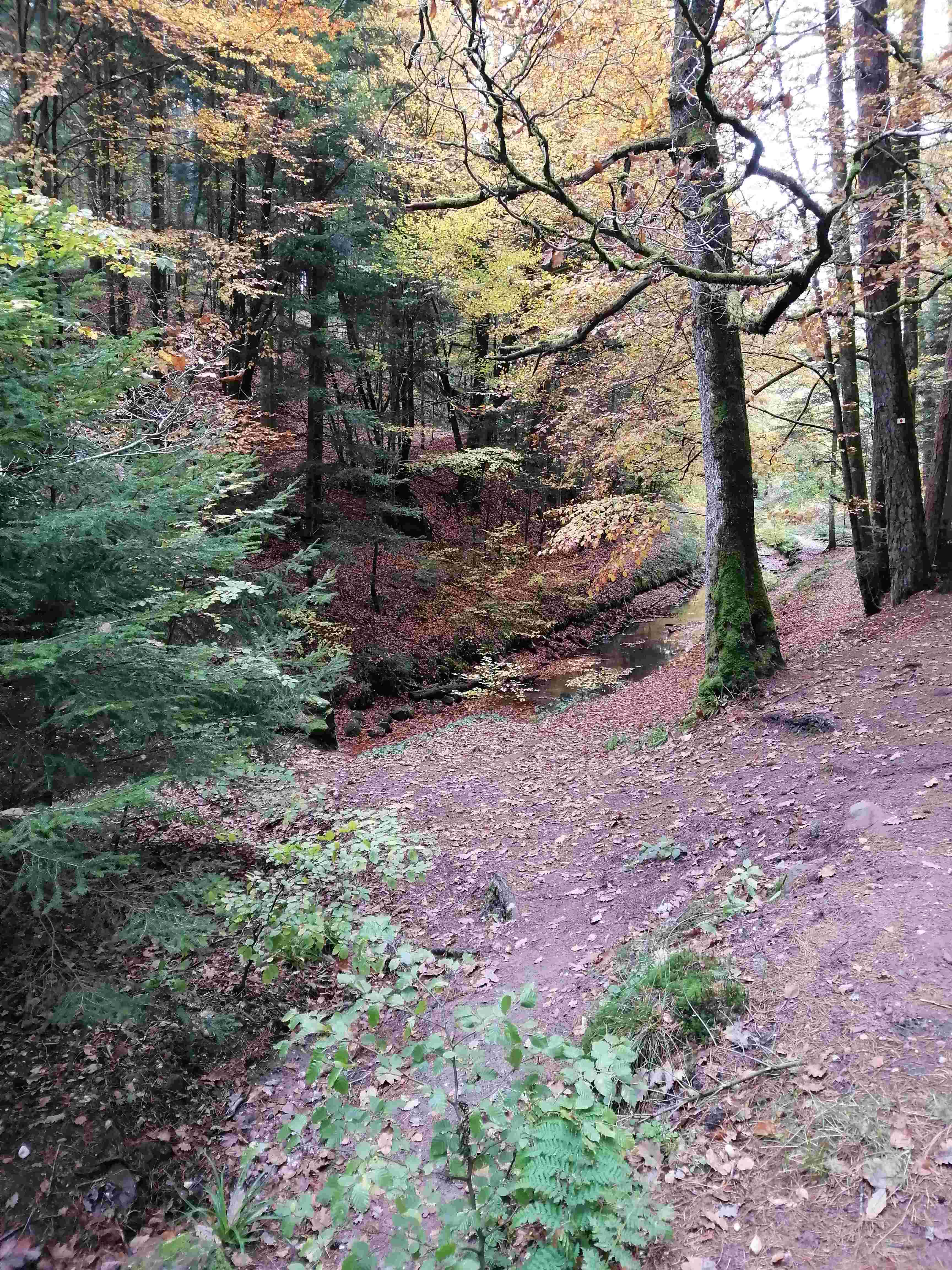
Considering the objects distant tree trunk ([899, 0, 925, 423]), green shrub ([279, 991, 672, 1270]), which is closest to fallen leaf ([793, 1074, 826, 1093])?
green shrub ([279, 991, 672, 1270])

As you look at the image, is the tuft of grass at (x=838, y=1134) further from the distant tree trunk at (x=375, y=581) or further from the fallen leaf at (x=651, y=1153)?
the distant tree trunk at (x=375, y=581)

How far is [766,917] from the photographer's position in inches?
153

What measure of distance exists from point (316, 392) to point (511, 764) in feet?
31.4

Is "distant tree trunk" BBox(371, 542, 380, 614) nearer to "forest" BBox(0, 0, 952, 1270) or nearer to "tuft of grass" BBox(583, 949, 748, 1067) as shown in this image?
"forest" BBox(0, 0, 952, 1270)

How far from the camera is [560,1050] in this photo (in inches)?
89.9

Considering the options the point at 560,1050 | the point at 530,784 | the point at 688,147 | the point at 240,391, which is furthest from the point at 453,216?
the point at 560,1050

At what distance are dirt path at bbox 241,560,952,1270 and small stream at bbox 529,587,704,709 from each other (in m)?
5.02

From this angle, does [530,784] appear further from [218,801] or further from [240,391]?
[240,391]

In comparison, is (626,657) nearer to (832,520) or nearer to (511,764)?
(511,764)

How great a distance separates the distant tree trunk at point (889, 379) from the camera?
24.2 feet

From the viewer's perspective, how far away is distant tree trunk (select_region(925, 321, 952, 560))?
8.18m

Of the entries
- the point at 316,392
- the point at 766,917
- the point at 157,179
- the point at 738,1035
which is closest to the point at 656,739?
the point at 766,917

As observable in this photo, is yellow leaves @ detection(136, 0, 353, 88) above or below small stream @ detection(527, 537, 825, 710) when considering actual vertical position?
above

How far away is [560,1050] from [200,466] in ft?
17.0
